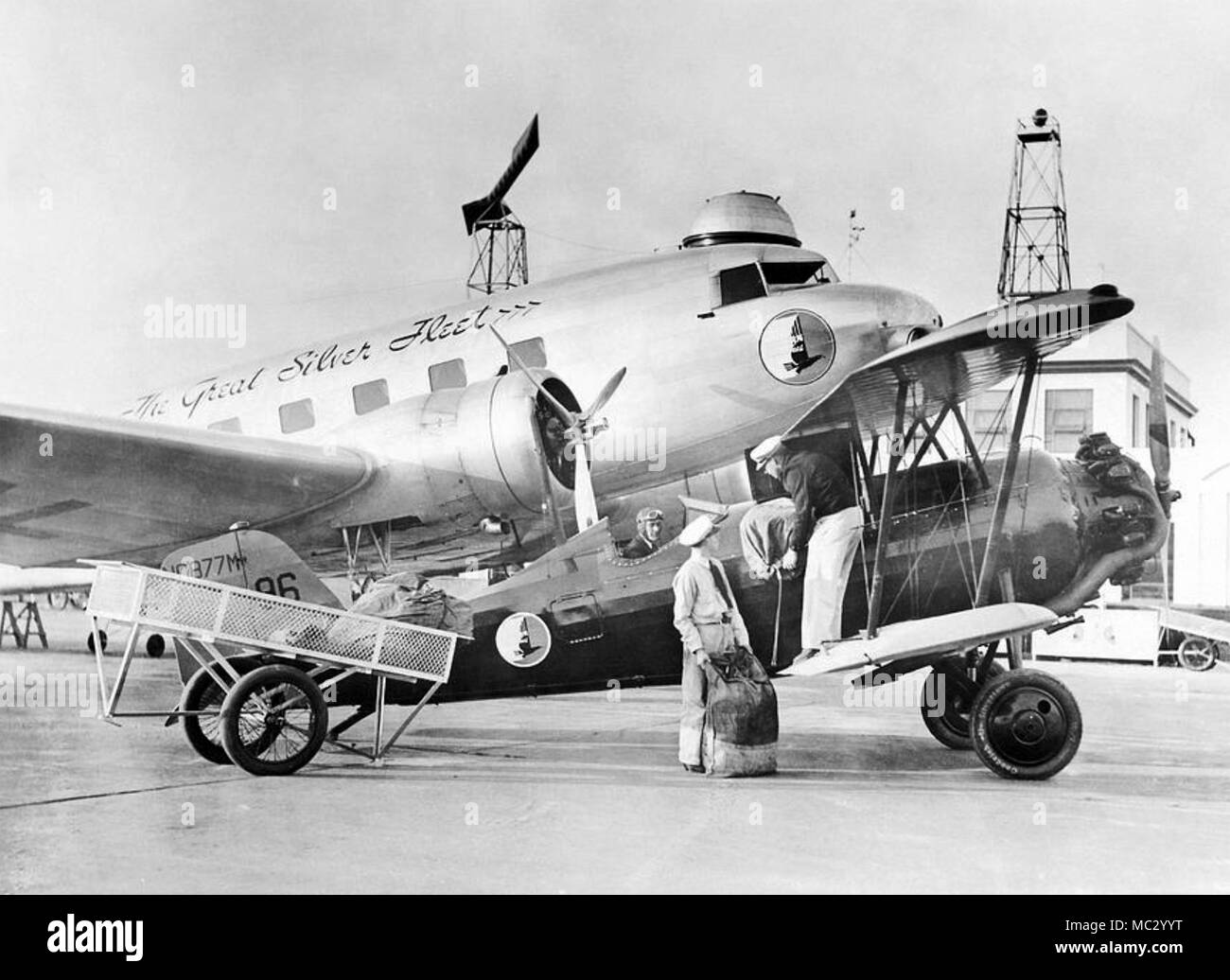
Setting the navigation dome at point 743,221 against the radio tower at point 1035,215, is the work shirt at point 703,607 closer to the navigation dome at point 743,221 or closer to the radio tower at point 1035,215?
the navigation dome at point 743,221

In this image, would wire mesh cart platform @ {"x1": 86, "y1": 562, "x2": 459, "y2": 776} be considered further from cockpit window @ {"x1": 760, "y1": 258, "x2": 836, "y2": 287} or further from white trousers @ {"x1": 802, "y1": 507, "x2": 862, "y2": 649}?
cockpit window @ {"x1": 760, "y1": 258, "x2": 836, "y2": 287}

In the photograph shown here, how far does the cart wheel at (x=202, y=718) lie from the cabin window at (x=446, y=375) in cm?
234

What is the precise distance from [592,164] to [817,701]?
3.96m

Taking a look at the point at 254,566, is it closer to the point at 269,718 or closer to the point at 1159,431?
the point at 269,718

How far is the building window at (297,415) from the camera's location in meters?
7.26

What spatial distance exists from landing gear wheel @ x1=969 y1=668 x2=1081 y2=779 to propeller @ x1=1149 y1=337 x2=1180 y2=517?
1.17 metres

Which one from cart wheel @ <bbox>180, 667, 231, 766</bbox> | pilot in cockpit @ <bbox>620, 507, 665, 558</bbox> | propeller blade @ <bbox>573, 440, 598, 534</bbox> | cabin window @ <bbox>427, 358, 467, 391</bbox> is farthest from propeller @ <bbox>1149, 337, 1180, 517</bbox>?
cart wheel @ <bbox>180, 667, 231, 766</bbox>

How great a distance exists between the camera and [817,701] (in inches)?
306

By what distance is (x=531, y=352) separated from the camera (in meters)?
6.97

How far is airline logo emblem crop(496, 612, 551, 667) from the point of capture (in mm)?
5789

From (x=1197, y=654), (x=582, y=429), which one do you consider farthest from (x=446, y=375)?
(x=1197, y=654)

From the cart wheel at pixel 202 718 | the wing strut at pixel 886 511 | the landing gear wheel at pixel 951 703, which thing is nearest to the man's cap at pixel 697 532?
the wing strut at pixel 886 511
